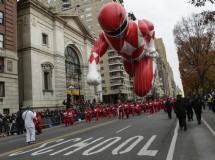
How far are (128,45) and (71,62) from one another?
3407cm

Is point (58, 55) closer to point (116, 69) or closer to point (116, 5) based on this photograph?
point (116, 5)

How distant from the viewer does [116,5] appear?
7.06 m

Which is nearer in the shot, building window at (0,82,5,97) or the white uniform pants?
the white uniform pants

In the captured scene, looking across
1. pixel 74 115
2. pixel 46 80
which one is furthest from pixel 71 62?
pixel 74 115

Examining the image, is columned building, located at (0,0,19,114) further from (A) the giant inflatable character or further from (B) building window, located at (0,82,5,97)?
(A) the giant inflatable character

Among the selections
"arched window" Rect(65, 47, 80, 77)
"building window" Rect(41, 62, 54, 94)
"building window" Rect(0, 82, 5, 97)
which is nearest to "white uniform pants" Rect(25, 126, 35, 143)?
"building window" Rect(0, 82, 5, 97)

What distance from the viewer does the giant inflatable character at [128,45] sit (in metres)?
6.95

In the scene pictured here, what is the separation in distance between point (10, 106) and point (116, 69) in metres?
49.7

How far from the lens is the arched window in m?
40.0

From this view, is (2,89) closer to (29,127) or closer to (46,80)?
(46,80)

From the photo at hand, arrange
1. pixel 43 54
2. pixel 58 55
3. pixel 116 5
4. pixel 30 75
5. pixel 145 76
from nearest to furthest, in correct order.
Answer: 1. pixel 116 5
2. pixel 145 76
3. pixel 30 75
4. pixel 43 54
5. pixel 58 55

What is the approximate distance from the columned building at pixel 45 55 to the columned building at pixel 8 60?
284 cm

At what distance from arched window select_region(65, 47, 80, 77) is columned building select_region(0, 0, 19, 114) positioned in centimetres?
1218

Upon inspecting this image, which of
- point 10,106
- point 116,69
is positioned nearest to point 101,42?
point 10,106
